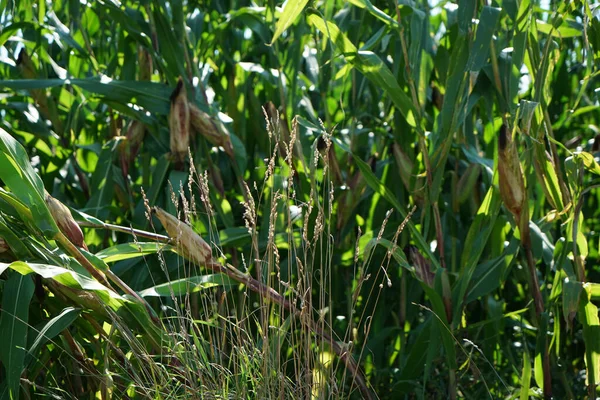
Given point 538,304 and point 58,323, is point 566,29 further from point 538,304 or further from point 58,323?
point 58,323

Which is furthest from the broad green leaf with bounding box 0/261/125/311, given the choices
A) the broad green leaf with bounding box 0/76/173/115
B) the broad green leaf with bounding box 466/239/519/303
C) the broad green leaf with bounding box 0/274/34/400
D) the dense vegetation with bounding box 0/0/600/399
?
the broad green leaf with bounding box 466/239/519/303

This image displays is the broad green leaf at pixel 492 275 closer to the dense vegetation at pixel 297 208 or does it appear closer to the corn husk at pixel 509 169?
the dense vegetation at pixel 297 208

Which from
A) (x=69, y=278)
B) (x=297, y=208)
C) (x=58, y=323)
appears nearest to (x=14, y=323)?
(x=58, y=323)

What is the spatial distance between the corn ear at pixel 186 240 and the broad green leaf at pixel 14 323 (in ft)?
0.93

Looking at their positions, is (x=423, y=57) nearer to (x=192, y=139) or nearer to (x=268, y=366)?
(x=192, y=139)

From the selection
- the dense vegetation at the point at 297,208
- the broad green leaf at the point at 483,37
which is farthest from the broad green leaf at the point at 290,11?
the broad green leaf at the point at 483,37

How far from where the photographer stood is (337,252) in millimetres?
2115

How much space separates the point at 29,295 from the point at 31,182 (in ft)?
0.77

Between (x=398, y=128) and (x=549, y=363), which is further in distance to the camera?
(x=398, y=128)

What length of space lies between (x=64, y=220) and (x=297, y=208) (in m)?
0.50

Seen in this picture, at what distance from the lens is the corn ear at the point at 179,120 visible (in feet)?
6.62

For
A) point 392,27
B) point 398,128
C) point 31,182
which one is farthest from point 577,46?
point 31,182

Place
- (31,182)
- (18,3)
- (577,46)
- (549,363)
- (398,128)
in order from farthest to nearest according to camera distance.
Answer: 1. (577,46)
2. (18,3)
3. (398,128)
4. (549,363)
5. (31,182)

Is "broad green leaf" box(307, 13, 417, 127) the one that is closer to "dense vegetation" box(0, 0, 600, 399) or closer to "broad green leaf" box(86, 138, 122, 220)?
"dense vegetation" box(0, 0, 600, 399)
